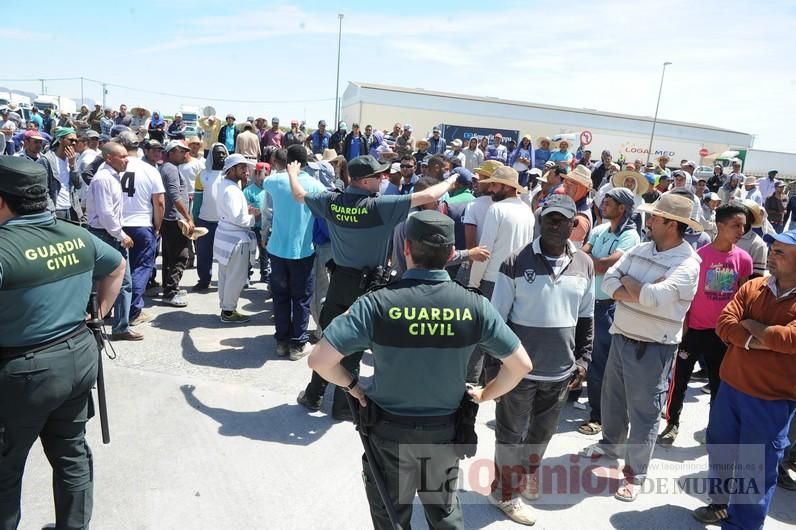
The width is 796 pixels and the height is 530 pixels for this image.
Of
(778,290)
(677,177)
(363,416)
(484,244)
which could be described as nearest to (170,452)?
(363,416)

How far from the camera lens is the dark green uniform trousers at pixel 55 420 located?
239 centimetres

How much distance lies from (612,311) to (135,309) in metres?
4.92

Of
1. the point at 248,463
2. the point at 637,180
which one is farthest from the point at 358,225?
the point at 637,180

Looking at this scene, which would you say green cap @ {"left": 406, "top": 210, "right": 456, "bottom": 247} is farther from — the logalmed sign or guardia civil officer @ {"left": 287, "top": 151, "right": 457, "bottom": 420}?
the logalmed sign

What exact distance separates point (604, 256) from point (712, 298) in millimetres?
893

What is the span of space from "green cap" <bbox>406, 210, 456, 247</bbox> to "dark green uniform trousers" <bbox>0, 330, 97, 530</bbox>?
5.78 feet

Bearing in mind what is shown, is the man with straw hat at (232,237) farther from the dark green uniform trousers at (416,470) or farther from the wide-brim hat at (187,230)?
the dark green uniform trousers at (416,470)

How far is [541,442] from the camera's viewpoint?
3428 millimetres

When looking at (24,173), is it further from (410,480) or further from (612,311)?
(612,311)

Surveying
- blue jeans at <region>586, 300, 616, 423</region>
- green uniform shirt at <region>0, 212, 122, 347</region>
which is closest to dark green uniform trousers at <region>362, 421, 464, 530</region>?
green uniform shirt at <region>0, 212, 122, 347</region>

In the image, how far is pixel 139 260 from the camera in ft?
19.1

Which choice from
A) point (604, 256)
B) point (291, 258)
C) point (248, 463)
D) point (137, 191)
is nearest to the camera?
point (248, 463)

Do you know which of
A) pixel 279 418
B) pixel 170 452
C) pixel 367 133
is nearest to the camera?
pixel 170 452

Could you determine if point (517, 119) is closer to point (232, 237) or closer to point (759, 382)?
point (232, 237)
